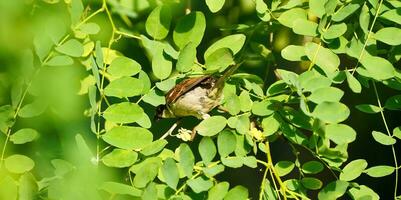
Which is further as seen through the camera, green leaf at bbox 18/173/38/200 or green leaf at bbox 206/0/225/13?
green leaf at bbox 206/0/225/13

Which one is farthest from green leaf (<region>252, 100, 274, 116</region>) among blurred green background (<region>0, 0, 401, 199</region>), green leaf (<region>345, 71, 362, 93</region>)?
blurred green background (<region>0, 0, 401, 199</region>)

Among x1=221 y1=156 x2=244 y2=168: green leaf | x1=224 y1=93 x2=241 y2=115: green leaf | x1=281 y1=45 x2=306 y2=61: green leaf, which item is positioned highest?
x1=281 y1=45 x2=306 y2=61: green leaf

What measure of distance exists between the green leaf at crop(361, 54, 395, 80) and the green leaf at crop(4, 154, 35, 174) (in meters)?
0.48

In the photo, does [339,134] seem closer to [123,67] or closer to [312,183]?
[312,183]

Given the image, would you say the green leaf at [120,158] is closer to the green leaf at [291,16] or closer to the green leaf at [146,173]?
the green leaf at [146,173]

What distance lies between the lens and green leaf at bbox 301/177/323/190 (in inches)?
35.9

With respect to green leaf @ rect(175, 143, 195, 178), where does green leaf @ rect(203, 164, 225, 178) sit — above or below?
below

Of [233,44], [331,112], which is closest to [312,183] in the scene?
[331,112]

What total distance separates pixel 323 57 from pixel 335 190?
0.60ft

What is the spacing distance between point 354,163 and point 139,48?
0.49m

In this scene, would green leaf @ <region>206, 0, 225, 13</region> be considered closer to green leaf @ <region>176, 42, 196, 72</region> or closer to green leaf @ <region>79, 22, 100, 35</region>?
green leaf @ <region>176, 42, 196, 72</region>

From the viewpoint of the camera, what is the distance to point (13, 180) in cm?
89

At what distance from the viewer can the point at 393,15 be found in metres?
0.94

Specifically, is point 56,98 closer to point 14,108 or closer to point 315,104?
point 14,108
